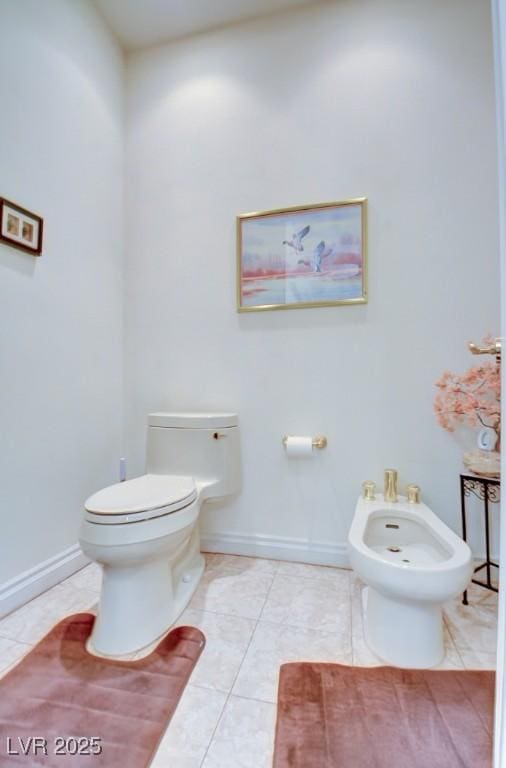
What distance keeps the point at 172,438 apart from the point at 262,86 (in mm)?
1842

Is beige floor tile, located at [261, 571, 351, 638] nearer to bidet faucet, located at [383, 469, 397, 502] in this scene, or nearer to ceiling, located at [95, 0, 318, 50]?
bidet faucet, located at [383, 469, 397, 502]

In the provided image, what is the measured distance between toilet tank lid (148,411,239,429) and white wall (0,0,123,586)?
0.36m

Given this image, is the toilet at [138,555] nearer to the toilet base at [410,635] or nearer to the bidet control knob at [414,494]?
the toilet base at [410,635]

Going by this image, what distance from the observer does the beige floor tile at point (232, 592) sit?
1.33m

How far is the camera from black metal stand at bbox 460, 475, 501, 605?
1.35 metres

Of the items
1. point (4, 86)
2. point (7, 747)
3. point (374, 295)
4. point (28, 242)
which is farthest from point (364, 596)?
point (4, 86)

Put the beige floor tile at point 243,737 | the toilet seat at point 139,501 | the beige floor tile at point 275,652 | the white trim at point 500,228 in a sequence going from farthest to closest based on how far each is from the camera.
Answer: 1. the toilet seat at point 139,501
2. the beige floor tile at point 275,652
3. the beige floor tile at point 243,737
4. the white trim at point 500,228

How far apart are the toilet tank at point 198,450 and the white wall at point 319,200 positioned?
18 centimetres

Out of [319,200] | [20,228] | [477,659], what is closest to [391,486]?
[477,659]

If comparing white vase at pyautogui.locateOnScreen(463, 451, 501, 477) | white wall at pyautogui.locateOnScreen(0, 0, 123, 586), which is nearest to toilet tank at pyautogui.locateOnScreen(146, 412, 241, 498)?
white wall at pyautogui.locateOnScreen(0, 0, 123, 586)

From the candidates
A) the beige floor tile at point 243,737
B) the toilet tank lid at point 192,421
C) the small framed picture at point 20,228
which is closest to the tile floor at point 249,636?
the beige floor tile at point 243,737

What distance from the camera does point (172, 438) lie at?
1.62 meters

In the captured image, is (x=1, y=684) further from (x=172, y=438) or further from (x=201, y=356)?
(x=201, y=356)

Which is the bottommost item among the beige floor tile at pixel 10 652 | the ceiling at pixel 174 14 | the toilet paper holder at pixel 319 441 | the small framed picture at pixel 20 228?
the beige floor tile at pixel 10 652
